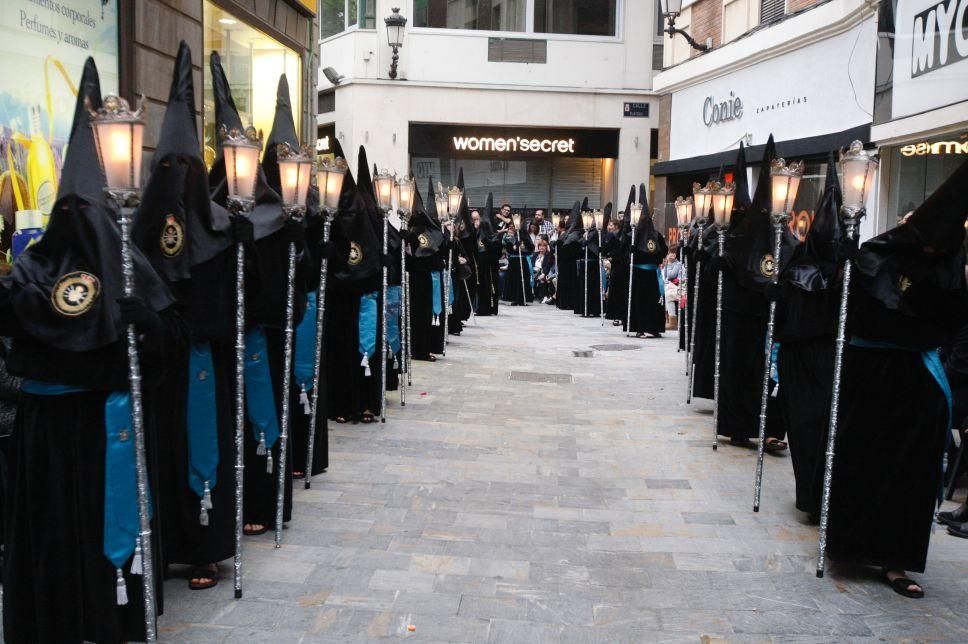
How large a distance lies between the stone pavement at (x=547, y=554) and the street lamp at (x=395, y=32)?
18860 mm

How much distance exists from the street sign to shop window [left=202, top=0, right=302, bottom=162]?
1714cm

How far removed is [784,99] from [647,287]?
4.83m

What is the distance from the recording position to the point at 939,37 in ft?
43.9

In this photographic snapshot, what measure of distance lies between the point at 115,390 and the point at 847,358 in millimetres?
4279

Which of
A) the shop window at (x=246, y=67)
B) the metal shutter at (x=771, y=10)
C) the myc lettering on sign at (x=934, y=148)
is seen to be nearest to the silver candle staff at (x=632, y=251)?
the myc lettering on sign at (x=934, y=148)

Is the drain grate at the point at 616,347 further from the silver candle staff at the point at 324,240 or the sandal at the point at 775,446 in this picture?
the silver candle staff at the point at 324,240

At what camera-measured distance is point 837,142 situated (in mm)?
17922

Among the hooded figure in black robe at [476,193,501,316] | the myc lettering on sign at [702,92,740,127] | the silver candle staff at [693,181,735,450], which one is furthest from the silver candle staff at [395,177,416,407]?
the myc lettering on sign at [702,92,740,127]

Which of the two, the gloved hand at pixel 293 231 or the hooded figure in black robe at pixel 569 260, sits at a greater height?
the gloved hand at pixel 293 231

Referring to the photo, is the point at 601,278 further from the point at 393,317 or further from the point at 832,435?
the point at 832,435

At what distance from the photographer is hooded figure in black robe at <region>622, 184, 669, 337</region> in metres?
18.8

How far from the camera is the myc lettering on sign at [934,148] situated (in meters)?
13.5

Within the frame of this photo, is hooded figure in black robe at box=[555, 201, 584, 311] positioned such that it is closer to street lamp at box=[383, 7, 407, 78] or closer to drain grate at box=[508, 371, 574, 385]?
street lamp at box=[383, 7, 407, 78]

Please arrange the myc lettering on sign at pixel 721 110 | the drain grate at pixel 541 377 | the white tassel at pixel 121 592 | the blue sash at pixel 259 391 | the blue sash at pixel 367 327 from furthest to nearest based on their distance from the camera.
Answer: the myc lettering on sign at pixel 721 110 → the drain grate at pixel 541 377 → the blue sash at pixel 367 327 → the blue sash at pixel 259 391 → the white tassel at pixel 121 592
